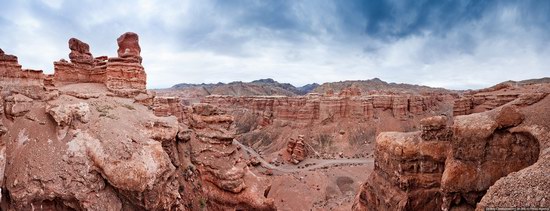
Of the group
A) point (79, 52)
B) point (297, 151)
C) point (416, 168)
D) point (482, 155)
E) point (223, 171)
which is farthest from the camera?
point (297, 151)

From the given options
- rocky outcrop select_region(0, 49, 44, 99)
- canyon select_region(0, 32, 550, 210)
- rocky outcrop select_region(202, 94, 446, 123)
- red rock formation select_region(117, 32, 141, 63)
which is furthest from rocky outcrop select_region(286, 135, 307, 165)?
rocky outcrop select_region(0, 49, 44, 99)

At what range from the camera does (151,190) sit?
14.7m

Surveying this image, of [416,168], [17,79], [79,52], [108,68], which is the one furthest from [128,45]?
[416,168]

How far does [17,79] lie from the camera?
1741 centimetres

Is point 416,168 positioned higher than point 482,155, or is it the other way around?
point 482,155

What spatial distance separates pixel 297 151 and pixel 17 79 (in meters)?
47.5

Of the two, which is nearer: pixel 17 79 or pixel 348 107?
pixel 17 79

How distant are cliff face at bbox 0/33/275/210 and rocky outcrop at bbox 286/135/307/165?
36.0 meters

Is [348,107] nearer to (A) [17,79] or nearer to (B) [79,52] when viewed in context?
(B) [79,52]

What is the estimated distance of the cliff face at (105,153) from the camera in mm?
13617

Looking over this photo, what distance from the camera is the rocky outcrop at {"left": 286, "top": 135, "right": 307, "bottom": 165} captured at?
58.0 meters

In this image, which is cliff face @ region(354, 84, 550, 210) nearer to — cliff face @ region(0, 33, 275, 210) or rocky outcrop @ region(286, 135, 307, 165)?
cliff face @ region(0, 33, 275, 210)

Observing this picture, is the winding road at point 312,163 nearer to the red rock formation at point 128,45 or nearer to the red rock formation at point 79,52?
the red rock formation at point 128,45

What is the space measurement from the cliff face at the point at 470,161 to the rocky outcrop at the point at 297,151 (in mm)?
37732
